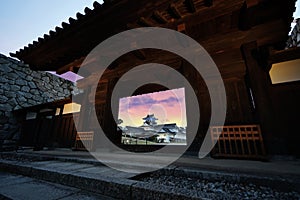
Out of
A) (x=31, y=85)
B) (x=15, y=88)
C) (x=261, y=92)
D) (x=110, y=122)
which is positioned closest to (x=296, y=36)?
(x=261, y=92)

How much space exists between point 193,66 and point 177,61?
645 millimetres

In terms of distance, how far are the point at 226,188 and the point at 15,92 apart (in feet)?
39.0

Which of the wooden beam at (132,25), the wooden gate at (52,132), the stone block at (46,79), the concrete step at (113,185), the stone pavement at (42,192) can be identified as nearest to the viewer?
the concrete step at (113,185)

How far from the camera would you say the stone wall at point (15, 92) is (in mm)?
8367

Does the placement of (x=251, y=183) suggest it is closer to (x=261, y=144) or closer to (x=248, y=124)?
(x=261, y=144)

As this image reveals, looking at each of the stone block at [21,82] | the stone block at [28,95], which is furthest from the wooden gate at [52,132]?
the stone block at [21,82]

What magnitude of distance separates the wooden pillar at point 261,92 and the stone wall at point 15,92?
11.9 meters

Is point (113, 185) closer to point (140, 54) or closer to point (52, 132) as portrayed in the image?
point (140, 54)

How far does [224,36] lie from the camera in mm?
3816

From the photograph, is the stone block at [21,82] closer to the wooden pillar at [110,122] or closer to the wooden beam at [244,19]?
the wooden pillar at [110,122]

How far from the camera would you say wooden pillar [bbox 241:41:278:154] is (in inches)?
116

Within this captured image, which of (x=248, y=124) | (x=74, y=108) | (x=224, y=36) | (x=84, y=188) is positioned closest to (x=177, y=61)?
Answer: (x=224, y=36)

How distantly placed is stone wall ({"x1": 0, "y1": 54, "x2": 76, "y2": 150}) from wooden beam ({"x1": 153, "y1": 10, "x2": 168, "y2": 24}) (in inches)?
405

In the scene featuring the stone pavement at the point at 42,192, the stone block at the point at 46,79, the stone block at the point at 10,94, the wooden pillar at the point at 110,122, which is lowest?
the stone pavement at the point at 42,192
